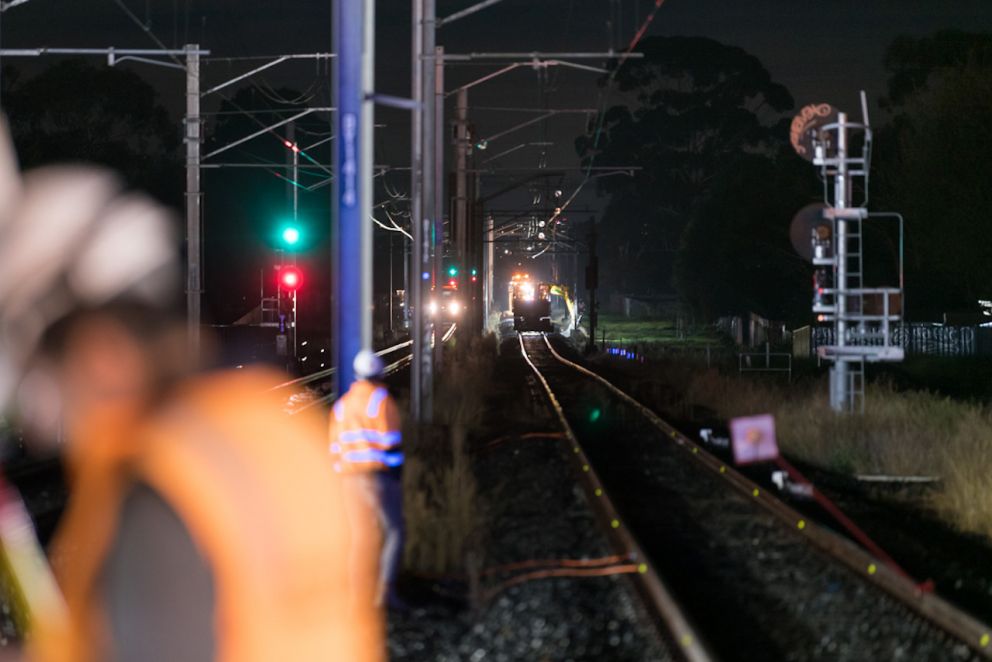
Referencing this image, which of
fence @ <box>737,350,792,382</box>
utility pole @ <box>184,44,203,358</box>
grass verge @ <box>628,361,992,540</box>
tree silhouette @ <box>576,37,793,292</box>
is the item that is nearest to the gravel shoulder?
grass verge @ <box>628,361,992,540</box>

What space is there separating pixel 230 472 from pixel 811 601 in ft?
20.3

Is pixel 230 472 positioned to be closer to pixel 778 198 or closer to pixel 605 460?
pixel 605 460

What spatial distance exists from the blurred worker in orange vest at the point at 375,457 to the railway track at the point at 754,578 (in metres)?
1.78

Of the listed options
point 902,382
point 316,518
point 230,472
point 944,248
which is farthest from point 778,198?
point 230,472

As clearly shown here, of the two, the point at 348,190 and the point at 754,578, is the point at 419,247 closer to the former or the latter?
the point at 348,190

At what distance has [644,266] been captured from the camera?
105 m

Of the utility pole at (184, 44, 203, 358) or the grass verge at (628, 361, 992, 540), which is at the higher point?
the utility pole at (184, 44, 203, 358)

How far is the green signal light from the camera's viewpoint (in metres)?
38.5

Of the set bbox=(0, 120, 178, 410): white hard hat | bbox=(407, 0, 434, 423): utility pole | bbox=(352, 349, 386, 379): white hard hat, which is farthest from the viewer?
bbox=(407, 0, 434, 423): utility pole

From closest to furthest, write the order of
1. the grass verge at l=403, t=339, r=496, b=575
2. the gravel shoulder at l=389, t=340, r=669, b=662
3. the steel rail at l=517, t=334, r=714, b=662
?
1. the steel rail at l=517, t=334, r=714, b=662
2. the gravel shoulder at l=389, t=340, r=669, b=662
3. the grass verge at l=403, t=339, r=496, b=575

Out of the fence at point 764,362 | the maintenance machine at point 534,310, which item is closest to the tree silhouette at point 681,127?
the maintenance machine at point 534,310

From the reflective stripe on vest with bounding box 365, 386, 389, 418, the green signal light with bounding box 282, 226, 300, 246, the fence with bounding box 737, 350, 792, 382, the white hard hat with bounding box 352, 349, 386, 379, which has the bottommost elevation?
the fence with bounding box 737, 350, 792, 382

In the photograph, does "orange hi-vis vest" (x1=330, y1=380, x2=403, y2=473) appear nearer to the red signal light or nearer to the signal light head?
the signal light head

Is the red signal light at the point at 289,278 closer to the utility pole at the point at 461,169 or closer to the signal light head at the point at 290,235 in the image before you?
the signal light head at the point at 290,235
